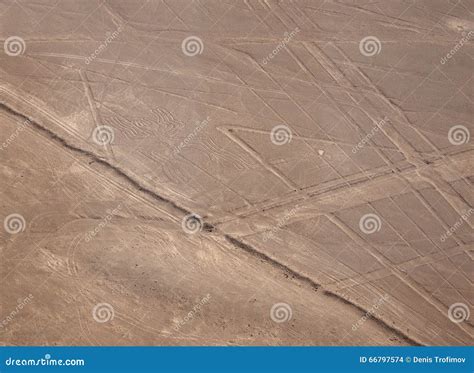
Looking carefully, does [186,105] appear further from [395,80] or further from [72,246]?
[395,80]

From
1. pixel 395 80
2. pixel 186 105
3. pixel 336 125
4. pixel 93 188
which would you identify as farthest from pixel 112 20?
pixel 395 80

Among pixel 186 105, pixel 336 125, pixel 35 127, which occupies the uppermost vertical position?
pixel 336 125

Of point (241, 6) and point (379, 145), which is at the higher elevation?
point (241, 6)

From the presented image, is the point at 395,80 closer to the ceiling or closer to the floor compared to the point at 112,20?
closer to the ceiling
